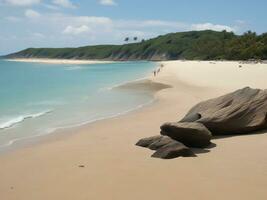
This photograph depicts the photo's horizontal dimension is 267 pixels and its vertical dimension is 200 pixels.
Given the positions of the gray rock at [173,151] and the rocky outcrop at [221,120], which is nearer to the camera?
the gray rock at [173,151]

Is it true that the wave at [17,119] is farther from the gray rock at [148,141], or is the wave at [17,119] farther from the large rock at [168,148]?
the large rock at [168,148]

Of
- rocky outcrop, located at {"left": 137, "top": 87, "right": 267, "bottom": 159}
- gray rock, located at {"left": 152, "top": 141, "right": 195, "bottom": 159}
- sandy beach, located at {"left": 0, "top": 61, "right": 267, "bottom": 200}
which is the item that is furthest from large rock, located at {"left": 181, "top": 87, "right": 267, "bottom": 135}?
gray rock, located at {"left": 152, "top": 141, "right": 195, "bottom": 159}

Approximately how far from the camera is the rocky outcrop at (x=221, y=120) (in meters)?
10.3

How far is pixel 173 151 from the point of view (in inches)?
364

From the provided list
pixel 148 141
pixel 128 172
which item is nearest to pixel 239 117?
pixel 148 141

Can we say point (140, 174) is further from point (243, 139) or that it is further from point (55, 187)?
point (243, 139)

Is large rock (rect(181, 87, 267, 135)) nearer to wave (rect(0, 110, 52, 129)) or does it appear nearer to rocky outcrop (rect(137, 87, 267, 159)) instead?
rocky outcrop (rect(137, 87, 267, 159))

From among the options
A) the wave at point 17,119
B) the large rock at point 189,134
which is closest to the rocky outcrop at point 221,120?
the large rock at point 189,134

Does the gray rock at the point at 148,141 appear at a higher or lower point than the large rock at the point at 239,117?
lower

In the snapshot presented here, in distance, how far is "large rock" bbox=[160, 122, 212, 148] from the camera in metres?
10.1

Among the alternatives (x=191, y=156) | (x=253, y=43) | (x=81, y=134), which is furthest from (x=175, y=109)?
(x=253, y=43)

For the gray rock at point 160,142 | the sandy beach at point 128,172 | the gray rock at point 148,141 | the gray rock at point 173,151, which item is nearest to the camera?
the sandy beach at point 128,172

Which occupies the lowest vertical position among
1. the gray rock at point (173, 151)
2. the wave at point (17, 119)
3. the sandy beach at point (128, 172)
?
the wave at point (17, 119)

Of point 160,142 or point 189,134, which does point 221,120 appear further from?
point 160,142
